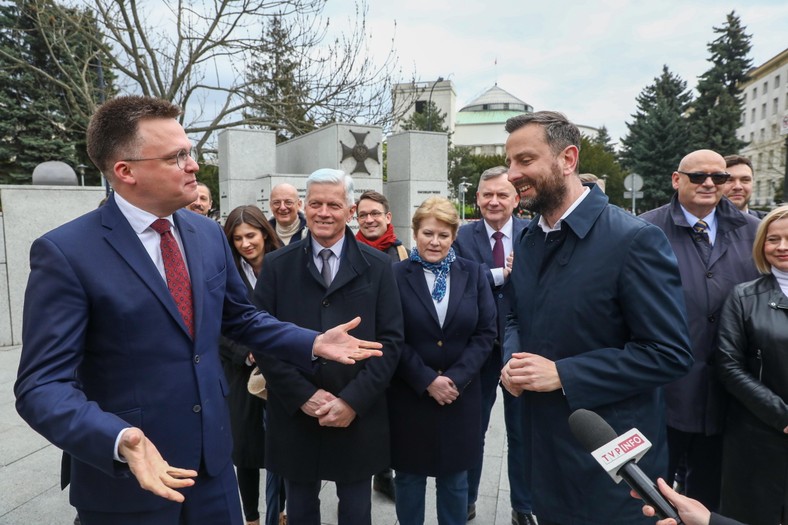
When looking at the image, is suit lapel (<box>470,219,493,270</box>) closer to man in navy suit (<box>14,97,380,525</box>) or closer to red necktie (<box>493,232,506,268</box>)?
red necktie (<box>493,232,506,268</box>)

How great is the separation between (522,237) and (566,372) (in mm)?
772

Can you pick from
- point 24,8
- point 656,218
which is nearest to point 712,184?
point 656,218

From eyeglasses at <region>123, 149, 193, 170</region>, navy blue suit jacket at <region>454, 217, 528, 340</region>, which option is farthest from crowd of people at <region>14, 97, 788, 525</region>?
Answer: navy blue suit jacket at <region>454, 217, 528, 340</region>

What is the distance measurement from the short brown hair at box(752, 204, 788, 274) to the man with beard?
140cm

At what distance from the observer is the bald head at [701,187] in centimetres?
328

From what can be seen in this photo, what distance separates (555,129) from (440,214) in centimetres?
124

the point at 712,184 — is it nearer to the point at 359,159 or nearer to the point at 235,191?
the point at 359,159

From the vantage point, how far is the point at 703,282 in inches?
124

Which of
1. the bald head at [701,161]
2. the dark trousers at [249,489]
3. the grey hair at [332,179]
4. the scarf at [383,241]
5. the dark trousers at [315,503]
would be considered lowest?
the dark trousers at [249,489]

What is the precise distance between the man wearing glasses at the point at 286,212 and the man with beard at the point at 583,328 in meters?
2.91

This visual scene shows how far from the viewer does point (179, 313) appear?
194 cm

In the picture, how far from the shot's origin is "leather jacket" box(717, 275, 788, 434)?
2729mm

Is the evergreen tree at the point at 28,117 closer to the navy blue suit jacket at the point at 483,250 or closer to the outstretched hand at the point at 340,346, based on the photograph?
the navy blue suit jacket at the point at 483,250

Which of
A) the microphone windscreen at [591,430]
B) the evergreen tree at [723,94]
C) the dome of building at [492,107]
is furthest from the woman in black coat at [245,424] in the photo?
the dome of building at [492,107]
